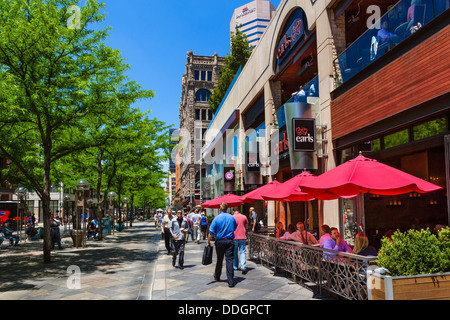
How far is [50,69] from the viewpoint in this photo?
41.8 feet

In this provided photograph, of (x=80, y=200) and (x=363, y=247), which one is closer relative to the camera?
(x=363, y=247)

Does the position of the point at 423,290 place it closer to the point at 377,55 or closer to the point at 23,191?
the point at 377,55

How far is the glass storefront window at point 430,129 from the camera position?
25.0 feet

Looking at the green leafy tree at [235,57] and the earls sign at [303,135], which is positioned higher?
the green leafy tree at [235,57]

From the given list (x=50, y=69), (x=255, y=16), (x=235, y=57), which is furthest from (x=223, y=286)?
(x=255, y=16)

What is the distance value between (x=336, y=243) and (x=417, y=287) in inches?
121

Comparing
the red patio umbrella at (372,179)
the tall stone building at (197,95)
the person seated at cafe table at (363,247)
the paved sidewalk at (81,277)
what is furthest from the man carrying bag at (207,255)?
the tall stone building at (197,95)

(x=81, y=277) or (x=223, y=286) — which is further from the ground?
(x=223, y=286)

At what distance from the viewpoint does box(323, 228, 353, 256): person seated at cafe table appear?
7492 mm

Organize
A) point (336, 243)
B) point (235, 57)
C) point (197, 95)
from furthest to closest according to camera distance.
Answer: point (197, 95) < point (235, 57) < point (336, 243)

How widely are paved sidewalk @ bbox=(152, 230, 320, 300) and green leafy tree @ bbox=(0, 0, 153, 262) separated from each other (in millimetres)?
6390

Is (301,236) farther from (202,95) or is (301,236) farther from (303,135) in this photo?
(202,95)

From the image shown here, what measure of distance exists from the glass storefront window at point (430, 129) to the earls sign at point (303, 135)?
14.8 ft

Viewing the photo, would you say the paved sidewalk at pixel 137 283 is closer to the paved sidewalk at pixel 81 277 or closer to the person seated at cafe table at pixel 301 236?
the paved sidewalk at pixel 81 277
